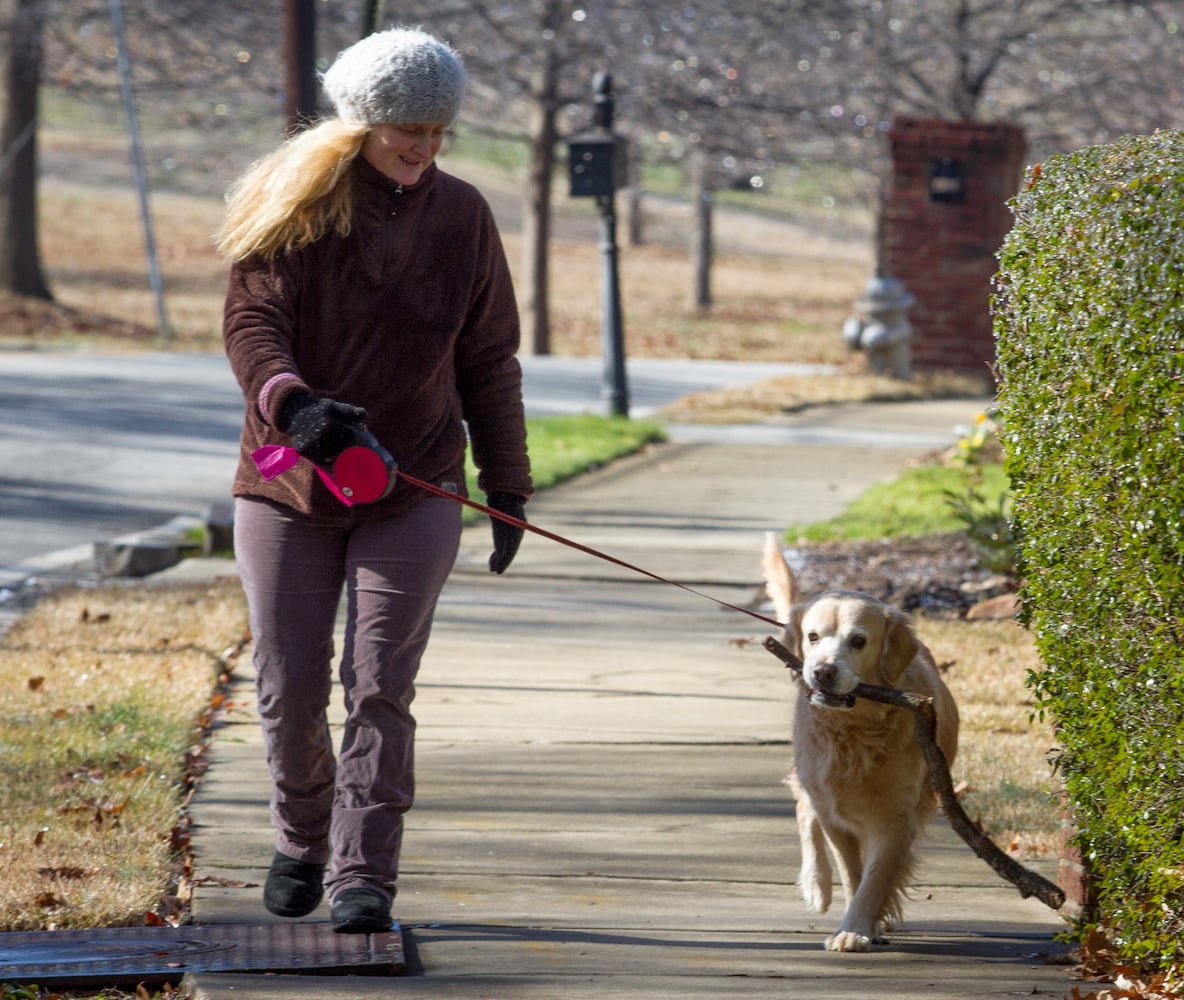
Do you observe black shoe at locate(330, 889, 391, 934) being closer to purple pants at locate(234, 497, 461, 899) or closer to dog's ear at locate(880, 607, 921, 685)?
purple pants at locate(234, 497, 461, 899)

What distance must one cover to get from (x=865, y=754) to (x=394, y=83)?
1900mm

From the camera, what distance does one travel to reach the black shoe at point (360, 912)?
386 cm

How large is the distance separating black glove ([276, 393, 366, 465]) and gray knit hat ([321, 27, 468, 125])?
647mm

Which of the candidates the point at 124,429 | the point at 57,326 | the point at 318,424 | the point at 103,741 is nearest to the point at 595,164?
the point at 124,429

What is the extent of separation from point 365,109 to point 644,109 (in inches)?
780

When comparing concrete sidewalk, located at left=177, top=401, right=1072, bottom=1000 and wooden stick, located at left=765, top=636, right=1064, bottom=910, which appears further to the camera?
wooden stick, located at left=765, top=636, right=1064, bottom=910

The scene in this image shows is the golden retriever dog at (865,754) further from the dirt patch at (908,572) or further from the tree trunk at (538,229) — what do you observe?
the tree trunk at (538,229)

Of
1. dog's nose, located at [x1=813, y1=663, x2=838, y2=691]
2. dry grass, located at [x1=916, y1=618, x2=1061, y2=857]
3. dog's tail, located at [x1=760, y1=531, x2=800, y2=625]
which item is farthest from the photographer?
dry grass, located at [x1=916, y1=618, x2=1061, y2=857]

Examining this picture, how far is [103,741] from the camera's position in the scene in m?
5.66

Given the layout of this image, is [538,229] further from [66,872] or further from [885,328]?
[66,872]

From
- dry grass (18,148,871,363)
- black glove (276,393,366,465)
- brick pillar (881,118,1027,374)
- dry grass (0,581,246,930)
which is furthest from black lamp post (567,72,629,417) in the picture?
black glove (276,393,366,465)

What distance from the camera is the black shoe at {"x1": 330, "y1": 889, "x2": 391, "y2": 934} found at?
3861mm

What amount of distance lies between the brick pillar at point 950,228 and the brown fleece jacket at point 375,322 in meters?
15.4


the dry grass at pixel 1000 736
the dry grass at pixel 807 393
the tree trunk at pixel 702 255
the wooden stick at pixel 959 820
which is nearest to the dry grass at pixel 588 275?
the tree trunk at pixel 702 255
